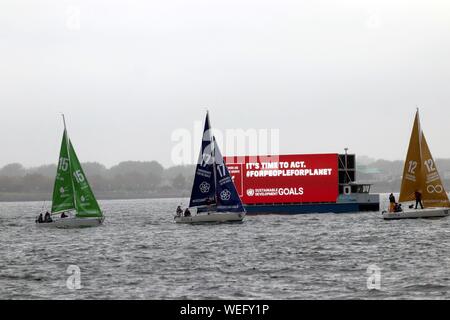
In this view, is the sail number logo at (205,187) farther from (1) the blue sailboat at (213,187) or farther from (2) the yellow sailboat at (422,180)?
(2) the yellow sailboat at (422,180)

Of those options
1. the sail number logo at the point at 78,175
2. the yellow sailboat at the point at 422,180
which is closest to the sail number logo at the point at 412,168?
the yellow sailboat at the point at 422,180

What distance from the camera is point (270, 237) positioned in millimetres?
50594

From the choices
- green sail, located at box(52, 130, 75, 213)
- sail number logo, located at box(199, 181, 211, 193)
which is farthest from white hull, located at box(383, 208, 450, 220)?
green sail, located at box(52, 130, 75, 213)

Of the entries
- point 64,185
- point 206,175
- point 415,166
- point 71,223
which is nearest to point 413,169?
point 415,166

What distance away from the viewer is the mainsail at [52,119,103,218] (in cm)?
5959

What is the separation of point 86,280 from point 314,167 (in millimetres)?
52599

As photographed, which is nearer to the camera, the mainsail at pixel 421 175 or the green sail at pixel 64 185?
the mainsail at pixel 421 175

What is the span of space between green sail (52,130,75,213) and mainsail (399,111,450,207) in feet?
83.9

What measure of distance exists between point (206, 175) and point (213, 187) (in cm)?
111

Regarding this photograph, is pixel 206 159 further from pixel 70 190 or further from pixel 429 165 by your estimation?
pixel 429 165

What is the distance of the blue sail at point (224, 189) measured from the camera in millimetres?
60094
